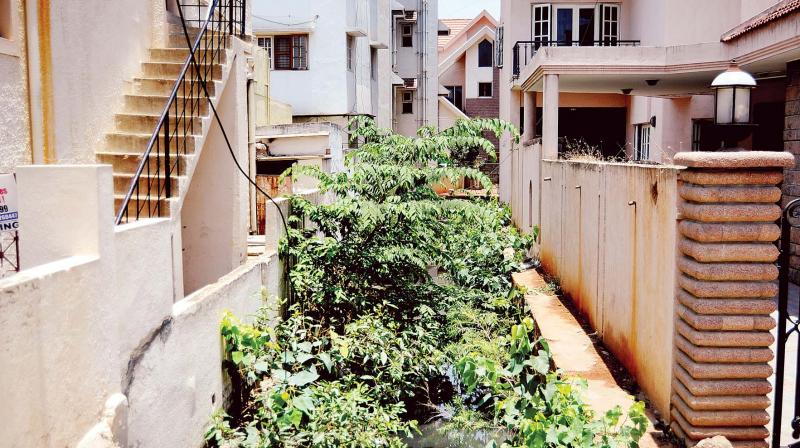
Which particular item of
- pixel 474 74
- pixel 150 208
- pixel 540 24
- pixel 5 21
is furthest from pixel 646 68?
pixel 474 74

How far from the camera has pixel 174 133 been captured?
844 centimetres

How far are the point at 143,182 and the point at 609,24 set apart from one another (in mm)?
18254

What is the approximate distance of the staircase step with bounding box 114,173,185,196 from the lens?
7.80 metres

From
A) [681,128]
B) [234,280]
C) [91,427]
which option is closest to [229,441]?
[234,280]

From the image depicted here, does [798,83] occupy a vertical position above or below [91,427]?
above

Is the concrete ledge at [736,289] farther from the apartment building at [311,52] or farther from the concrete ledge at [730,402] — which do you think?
the apartment building at [311,52]

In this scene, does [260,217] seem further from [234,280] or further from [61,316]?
[61,316]

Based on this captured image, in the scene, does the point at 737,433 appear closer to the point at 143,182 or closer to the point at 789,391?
the point at 789,391

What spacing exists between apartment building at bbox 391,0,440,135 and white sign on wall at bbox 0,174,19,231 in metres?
30.2

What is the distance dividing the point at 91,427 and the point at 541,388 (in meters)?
3.71

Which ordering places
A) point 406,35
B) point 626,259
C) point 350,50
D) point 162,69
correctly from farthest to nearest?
point 406,35, point 350,50, point 162,69, point 626,259

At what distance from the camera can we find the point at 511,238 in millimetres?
16797

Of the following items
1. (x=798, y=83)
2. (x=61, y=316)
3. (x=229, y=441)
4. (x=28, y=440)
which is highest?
(x=798, y=83)

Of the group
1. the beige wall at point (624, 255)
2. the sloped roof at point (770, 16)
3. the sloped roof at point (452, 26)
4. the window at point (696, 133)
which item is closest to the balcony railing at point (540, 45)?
the window at point (696, 133)
